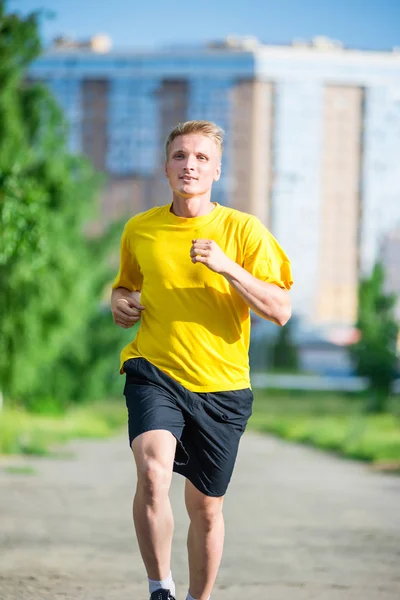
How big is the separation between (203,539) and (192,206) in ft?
4.02

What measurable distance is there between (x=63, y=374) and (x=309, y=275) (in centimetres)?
6100

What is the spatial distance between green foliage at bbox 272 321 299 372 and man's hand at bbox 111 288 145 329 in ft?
236

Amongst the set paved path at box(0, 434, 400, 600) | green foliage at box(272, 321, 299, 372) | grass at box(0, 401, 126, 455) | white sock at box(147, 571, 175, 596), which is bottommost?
green foliage at box(272, 321, 299, 372)

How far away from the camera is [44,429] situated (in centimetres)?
2112

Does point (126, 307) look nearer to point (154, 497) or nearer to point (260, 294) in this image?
point (260, 294)

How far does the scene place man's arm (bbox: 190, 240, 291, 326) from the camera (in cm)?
394

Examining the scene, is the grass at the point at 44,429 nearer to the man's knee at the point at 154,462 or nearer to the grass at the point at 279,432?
the grass at the point at 279,432

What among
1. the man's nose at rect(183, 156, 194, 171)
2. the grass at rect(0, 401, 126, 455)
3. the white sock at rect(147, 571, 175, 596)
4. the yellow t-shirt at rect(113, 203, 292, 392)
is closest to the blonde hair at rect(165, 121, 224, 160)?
the man's nose at rect(183, 156, 194, 171)

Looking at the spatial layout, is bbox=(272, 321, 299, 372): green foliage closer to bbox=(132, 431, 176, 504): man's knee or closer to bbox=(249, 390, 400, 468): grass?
bbox=(249, 390, 400, 468): grass

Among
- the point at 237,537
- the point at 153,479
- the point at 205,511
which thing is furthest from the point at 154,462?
the point at 237,537

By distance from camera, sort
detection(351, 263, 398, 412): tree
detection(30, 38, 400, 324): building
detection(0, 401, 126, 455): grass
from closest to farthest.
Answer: detection(0, 401, 126, 455): grass
detection(351, 263, 398, 412): tree
detection(30, 38, 400, 324): building

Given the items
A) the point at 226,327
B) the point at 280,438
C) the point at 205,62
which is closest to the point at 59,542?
the point at 226,327

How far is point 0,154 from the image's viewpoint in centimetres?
1875

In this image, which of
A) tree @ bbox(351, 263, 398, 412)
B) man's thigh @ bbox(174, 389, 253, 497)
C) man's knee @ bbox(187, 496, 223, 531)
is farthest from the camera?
tree @ bbox(351, 263, 398, 412)
